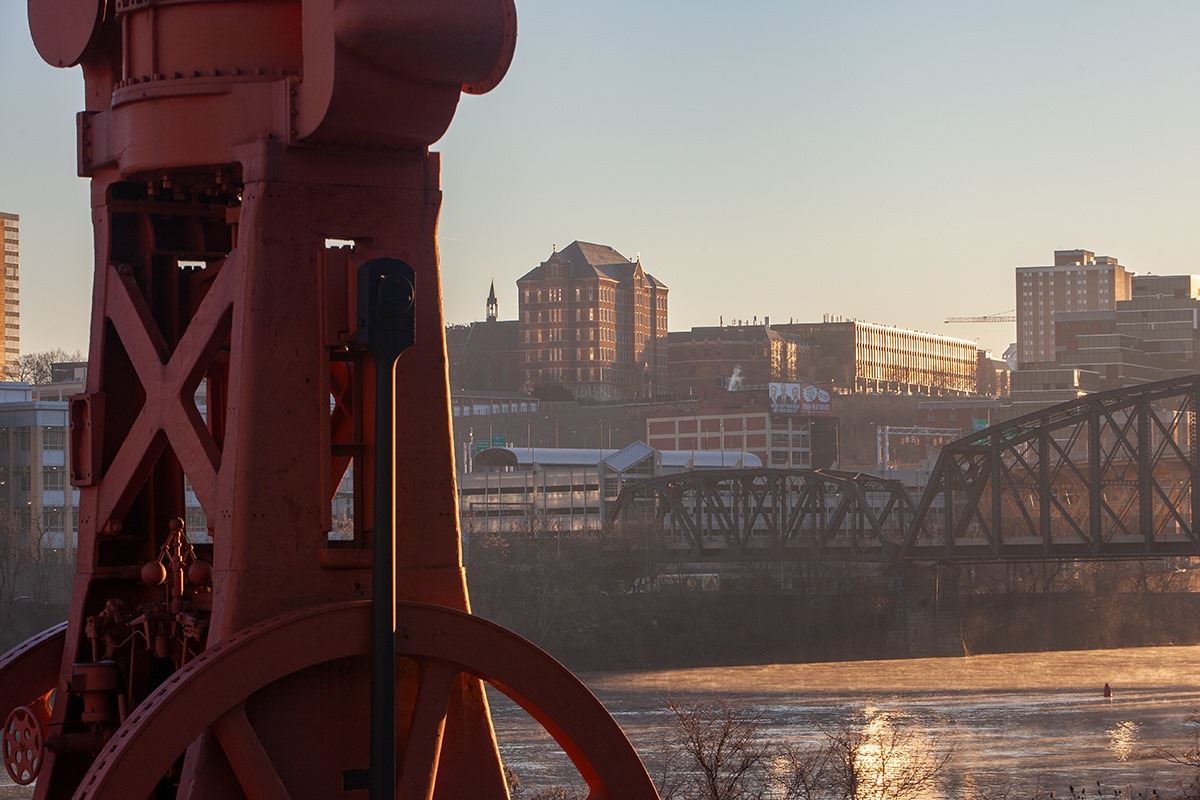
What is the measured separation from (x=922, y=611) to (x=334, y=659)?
117m

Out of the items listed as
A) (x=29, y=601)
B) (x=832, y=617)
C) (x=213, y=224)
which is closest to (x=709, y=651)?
(x=832, y=617)

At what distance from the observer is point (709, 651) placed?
112625 mm

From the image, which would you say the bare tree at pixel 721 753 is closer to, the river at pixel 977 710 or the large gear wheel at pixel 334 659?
the river at pixel 977 710

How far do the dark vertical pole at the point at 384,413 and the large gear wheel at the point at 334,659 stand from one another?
15.9 inches

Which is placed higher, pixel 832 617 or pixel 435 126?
pixel 435 126

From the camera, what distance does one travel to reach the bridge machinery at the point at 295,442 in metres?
9.21

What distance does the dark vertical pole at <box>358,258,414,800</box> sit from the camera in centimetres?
899

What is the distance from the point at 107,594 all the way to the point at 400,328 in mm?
3641

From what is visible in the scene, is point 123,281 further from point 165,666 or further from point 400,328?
point 400,328

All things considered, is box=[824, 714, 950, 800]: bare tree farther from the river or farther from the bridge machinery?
the bridge machinery

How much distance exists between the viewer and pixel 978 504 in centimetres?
13712

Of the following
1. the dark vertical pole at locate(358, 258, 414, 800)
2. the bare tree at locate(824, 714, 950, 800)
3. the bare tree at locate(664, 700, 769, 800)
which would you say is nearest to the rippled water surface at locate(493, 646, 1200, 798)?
the bare tree at locate(824, 714, 950, 800)

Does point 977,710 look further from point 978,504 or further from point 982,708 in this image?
point 978,504

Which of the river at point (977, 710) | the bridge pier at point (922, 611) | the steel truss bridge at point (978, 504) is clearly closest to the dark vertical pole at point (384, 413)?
the river at point (977, 710)
